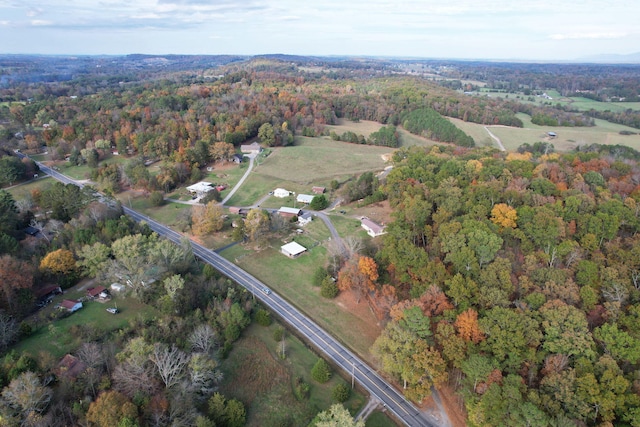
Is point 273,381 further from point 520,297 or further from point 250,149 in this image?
point 250,149

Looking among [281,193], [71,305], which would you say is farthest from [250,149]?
[71,305]

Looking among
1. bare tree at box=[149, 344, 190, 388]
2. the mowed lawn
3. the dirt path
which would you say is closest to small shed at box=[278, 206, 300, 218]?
the mowed lawn

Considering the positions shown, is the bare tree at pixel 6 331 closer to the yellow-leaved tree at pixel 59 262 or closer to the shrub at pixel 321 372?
the yellow-leaved tree at pixel 59 262

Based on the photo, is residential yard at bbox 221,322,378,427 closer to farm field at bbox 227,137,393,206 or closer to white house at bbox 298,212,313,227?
white house at bbox 298,212,313,227

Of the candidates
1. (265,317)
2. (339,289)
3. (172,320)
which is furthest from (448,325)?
(172,320)

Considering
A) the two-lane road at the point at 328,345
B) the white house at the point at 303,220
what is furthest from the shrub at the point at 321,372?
the white house at the point at 303,220

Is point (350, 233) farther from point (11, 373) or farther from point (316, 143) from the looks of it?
point (316, 143)
